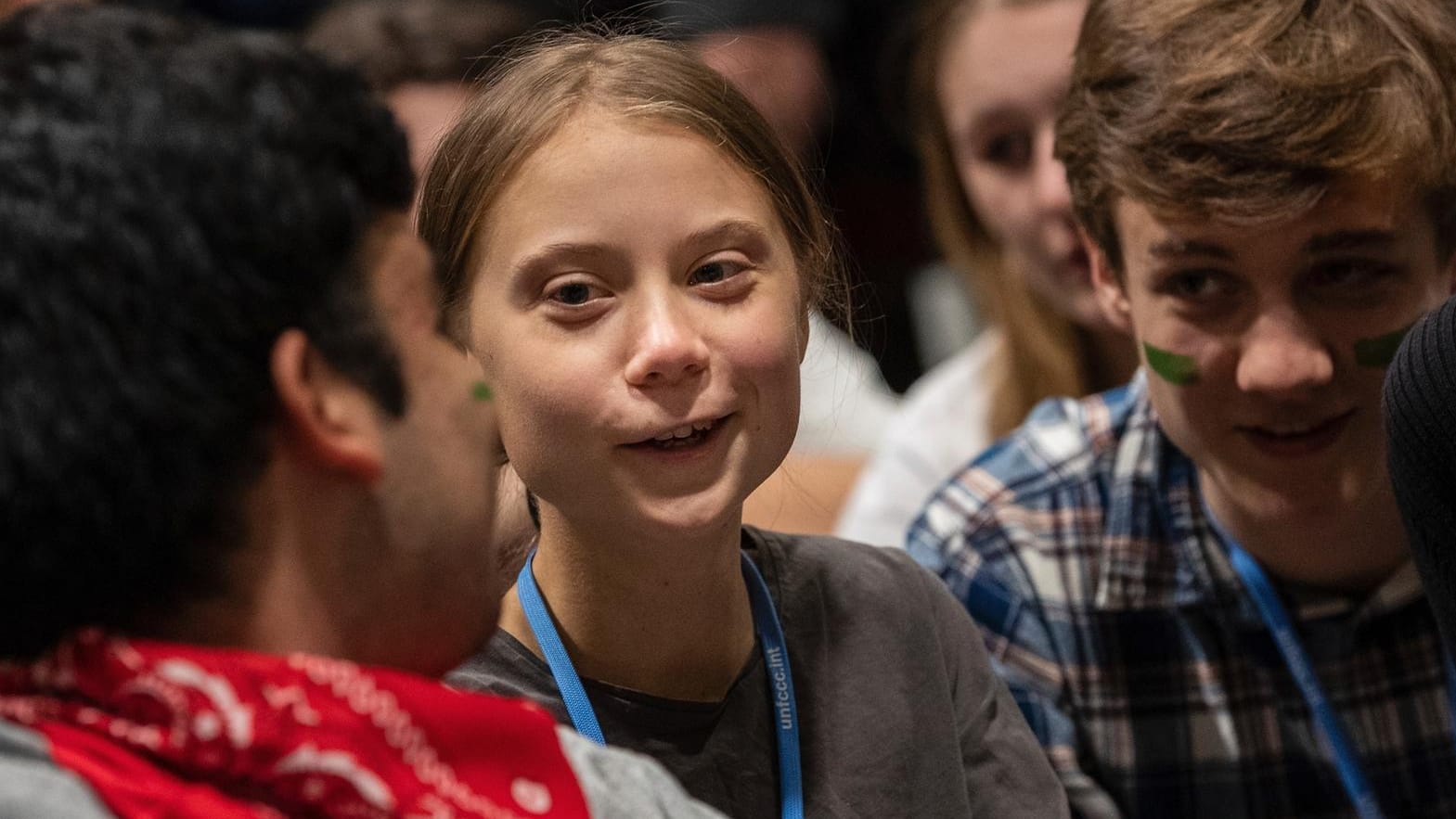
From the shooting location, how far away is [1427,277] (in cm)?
127

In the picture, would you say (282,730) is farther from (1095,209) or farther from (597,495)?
(1095,209)

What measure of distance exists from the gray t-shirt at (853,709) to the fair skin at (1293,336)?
0.27m

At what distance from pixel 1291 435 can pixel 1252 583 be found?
144 mm

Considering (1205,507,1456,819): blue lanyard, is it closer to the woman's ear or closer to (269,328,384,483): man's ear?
the woman's ear

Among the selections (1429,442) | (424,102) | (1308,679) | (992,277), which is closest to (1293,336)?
(1429,442)

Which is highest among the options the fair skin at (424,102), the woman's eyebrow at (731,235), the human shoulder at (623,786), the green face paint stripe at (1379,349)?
the woman's eyebrow at (731,235)

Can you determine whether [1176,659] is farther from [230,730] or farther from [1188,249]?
[230,730]

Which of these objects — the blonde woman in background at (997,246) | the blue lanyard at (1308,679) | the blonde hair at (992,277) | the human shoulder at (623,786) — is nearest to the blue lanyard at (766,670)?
the human shoulder at (623,786)

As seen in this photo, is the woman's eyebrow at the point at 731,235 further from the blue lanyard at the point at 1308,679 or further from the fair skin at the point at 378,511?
the blue lanyard at the point at 1308,679

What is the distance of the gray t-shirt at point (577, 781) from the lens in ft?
2.19

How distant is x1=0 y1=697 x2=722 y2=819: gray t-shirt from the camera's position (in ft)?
2.19

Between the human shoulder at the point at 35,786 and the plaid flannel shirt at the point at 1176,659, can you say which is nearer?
the human shoulder at the point at 35,786

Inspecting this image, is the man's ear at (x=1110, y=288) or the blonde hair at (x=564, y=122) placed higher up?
the blonde hair at (x=564, y=122)

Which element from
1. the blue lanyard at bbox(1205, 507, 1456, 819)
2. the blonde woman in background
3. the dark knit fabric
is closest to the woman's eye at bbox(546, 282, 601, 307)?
the dark knit fabric
